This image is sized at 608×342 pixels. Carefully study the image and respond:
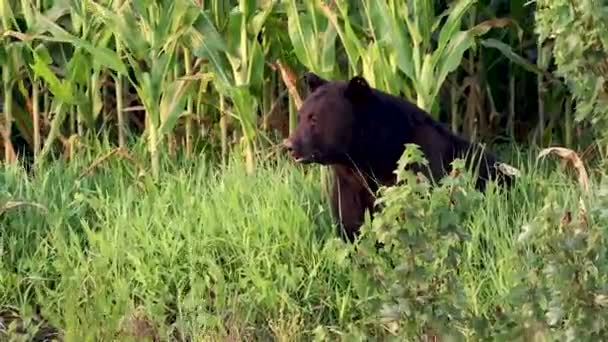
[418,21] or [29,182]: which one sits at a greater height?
[418,21]

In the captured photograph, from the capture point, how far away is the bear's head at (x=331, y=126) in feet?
18.7

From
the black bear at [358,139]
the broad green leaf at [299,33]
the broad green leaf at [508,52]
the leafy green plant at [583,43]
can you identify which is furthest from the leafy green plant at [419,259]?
the broad green leaf at [508,52]

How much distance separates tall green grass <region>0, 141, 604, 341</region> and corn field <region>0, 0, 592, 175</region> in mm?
689

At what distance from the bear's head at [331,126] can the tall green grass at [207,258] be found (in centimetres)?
20

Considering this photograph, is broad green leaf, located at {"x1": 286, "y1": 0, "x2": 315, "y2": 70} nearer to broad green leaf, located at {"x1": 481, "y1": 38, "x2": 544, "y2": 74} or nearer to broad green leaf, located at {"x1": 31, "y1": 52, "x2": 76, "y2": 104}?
broad green leaf, located at {"x1": 481, "y1": 38, "x2": 544, "y2": 74}

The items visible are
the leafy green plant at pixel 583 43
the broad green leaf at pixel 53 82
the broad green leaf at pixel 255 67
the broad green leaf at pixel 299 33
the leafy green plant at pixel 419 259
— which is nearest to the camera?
the leafy green plant at pixel 419 259

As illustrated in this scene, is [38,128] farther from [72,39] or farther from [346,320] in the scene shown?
[346,320]


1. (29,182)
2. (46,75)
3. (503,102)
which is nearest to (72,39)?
(46,75)

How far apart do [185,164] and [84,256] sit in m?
1.52

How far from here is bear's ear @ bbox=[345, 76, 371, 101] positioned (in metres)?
5.68

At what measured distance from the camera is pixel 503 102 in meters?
8.21

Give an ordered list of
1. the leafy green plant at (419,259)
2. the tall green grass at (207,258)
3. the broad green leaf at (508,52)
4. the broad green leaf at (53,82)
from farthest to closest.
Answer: the broad green leaf at (508,52) → the broad green leaf at (53,82) → the tall green grass at (207,258) → the leafy green plant at (419,259)

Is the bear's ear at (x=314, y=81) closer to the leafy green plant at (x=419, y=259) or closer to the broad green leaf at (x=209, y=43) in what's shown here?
the broad green leaf at (x=209, y=43)

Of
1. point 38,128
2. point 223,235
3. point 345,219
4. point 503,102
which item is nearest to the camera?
point 223,235
